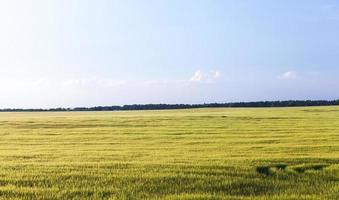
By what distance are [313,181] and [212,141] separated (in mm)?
17904

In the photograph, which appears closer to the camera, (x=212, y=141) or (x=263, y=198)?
(x=263, y=198)

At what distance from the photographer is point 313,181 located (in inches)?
634

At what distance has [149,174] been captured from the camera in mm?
16250

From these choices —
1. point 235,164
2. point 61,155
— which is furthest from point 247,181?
point 61,155

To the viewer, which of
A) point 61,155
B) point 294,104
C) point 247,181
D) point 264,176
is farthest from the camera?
point 294,104

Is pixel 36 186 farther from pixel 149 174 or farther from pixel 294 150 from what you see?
pixel 294 150

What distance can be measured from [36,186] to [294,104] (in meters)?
154

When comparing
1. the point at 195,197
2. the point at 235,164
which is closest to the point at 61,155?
the point at 235,164

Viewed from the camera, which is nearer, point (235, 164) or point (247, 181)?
point (247, 181)

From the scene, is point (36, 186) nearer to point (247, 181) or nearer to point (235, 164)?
point (247, 181)

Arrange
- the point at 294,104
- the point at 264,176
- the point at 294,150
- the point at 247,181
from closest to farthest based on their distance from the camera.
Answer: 1. the point at 247,181
2. the point at 264,176
3. the point at 294,150
4. the point at 294,104

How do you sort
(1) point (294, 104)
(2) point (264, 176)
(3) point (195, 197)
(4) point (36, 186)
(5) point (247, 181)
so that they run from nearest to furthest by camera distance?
(3) point (195, 197), (4) point (36, 186), (5) point (247, 181), (2) point (264, 176), (1) point (294, 104)

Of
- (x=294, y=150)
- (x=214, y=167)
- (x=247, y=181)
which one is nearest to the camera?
(x=247, y=181)

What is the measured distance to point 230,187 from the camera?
1480 cm
